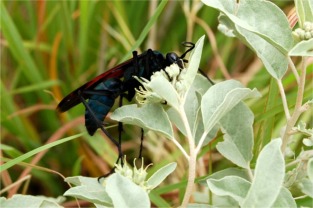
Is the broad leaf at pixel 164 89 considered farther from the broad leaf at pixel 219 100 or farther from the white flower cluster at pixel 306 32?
the white flower cluster at pixel 306 32

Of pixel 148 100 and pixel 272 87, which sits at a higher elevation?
pixel 148 100

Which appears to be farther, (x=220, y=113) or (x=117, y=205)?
(x=220, y=113)

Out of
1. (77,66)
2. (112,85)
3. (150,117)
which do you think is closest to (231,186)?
(150,117)

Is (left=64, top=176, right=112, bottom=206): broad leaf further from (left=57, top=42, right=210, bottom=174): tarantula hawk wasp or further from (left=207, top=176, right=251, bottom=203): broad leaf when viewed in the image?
(left=57, top=42, right=210, bottom=174): tarantula hawk wasp

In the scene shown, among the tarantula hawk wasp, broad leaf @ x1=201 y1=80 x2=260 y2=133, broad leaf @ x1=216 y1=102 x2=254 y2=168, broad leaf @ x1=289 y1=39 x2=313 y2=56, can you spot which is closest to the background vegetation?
the tarantula hawk wasp

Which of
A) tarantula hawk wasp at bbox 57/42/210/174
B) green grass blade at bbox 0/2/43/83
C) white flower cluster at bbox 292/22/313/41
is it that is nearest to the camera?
white flower cluster at bbox 292/22/313/41

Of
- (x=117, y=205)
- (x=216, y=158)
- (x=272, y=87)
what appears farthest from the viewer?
(x=216, y=158)

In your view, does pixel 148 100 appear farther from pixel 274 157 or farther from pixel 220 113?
pixel 274 157

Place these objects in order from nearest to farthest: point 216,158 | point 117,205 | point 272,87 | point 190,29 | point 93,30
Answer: point 117,205, point 272,87, point 216,158, point 190,29, point 93,30

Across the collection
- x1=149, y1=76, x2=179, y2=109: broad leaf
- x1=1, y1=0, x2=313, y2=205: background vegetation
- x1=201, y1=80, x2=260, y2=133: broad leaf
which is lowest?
x1=1, y1=0, x2=313, y2=205: background vegetation

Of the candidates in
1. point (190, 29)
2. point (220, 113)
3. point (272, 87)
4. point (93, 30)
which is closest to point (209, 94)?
point (220, 113)
